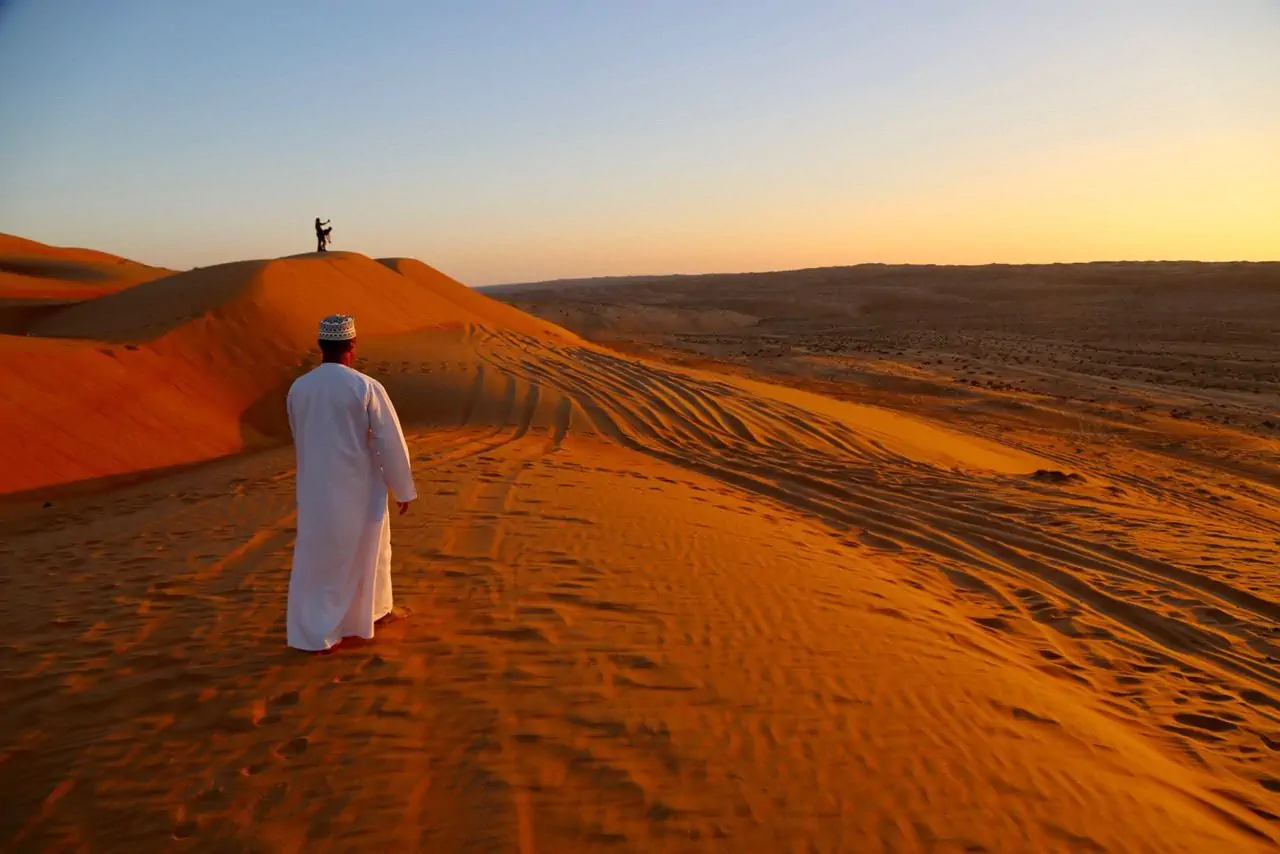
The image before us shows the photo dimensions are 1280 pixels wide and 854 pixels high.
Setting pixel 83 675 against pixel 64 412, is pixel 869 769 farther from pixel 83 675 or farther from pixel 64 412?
pixel 64 412

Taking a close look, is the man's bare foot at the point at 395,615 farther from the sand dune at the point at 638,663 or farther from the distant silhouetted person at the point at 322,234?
the distant silhouetted person at the point at 322,234

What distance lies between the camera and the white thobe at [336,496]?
3891 millimetres

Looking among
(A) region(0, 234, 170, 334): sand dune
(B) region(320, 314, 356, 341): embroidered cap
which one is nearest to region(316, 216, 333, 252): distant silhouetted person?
(A) region(0, 234, 170, 334): sand dune

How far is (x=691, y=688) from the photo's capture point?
3680 mm

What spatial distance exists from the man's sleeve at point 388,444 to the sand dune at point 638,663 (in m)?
0.78

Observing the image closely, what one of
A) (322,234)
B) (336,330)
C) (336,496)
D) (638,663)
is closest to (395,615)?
(336,496)

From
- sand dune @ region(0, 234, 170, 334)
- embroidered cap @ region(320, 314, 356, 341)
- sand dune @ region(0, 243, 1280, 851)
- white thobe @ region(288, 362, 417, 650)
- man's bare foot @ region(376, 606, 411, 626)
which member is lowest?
sand dune @ region(0, 243, 1280, 851)

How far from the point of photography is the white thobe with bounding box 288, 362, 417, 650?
12.8 ft

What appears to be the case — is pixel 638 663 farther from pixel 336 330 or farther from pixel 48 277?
pixel 48 277

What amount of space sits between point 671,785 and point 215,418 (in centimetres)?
1009

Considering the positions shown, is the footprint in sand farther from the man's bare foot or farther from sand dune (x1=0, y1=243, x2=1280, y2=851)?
the man's bare foot

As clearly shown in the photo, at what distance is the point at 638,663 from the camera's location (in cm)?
389

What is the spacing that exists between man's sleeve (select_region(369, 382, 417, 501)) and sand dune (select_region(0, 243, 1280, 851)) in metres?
0.78

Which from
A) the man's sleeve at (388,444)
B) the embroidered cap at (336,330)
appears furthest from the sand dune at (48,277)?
the man's sleeve at (388,444)
